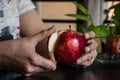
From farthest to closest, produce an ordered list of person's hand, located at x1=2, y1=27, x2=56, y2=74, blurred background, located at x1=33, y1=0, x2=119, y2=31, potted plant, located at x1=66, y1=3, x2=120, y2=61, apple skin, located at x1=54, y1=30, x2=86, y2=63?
blurred background, located at x1=33, y1=0, x2=119, y2=31
potted plant, located at x1=66, y1=3, x2=120, y2=61
apple skin, located at x1=54, y1=30, x2=86, y2=63
person's hand, located at x1=2, y1=27, x2=56, y2=74

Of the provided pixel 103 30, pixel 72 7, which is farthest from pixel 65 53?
pixel 72 7

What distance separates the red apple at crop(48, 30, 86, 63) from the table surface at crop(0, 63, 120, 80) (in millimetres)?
46

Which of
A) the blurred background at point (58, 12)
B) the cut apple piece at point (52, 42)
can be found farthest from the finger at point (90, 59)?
the blurred background at point (58, 12)

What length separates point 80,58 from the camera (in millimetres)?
1089

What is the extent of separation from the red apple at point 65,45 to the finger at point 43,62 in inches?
3.0

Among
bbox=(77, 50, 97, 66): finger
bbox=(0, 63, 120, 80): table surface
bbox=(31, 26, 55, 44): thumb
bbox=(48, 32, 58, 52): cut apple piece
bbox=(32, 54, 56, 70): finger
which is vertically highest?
bbox=(31, 26, 55, 44): thumb

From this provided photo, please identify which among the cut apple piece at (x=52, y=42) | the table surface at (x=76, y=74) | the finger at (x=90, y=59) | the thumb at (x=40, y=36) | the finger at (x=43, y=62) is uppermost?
the thumb at (x=40, y=36)

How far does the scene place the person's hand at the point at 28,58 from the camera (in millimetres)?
923

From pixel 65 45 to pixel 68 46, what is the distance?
1cm

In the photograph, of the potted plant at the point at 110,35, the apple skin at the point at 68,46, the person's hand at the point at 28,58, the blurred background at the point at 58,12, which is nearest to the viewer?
the person's hand at the point at 28,58

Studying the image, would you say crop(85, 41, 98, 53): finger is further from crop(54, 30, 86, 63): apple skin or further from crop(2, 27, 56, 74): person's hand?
crop(2, 27, 56, 74): person's hand

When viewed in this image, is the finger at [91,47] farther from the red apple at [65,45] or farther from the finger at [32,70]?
the finger at [32,70]

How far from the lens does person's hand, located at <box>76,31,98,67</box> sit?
3.62 ft

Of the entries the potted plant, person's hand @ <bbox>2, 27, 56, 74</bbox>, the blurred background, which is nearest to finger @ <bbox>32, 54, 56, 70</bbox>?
person's hand @ <bbox>2, 27, 56, 74</bbox>
